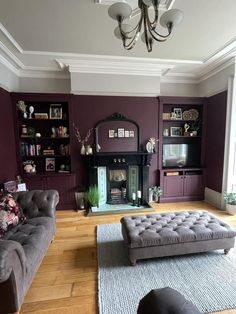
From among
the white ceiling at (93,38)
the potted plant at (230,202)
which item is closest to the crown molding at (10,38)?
the white ceiling at (93,38)

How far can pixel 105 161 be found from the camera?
412 centimetres

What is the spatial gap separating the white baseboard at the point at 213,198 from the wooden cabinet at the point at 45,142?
9.85 ft

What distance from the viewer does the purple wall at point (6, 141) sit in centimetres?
339

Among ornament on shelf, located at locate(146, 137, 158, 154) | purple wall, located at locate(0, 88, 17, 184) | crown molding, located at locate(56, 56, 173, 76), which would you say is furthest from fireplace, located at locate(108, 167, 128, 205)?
crown molding, located at locate(56, 56, 173, 76)

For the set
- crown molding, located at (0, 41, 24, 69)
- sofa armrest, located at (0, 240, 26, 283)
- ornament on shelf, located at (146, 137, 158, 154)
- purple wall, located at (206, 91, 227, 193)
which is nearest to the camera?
sofa armrest, located at (0, 240, 26, 283)

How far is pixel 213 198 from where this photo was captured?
14.0 feet

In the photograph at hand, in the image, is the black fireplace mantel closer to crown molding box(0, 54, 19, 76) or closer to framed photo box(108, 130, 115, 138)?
framed photo box(108, 130, 115, 138)

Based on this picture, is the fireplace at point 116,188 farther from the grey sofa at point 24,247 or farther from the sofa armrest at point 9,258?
the sofa armrest at point 9,258

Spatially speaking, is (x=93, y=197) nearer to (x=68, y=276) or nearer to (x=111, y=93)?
(x=68, y=276)

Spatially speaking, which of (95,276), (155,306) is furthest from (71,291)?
(155,306)

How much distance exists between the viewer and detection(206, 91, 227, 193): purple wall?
392 centimetres

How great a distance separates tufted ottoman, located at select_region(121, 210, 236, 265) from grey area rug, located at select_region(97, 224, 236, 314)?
14cm

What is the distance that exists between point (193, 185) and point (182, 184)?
0.27 meters

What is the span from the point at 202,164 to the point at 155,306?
4118 millimetres
